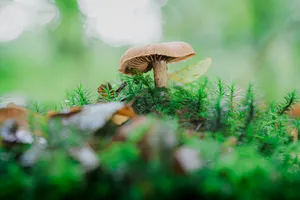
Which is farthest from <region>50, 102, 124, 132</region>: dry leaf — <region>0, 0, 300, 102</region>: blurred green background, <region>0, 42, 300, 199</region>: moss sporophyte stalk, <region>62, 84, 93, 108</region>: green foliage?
<region>0, 0, 300, 102</region>: blurred green background

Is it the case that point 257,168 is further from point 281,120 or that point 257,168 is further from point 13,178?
point 281,120

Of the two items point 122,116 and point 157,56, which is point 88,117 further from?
point 157,56

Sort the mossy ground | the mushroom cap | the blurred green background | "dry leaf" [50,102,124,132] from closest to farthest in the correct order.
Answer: the mossy ground → "dry leaf" [50,102,124,132] → the mushroom cap → the blurred green background

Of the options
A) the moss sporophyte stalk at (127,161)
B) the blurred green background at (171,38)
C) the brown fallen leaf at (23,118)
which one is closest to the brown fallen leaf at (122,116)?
the moss sporophyte stalk at (127,161)

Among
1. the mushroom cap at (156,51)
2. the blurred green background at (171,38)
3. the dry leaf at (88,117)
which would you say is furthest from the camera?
the blurred green background at (171,38)

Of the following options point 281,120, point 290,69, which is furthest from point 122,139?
point 290,69

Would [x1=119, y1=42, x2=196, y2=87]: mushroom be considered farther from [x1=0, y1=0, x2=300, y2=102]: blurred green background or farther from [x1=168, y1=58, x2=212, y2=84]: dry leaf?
[x1=0, y1=0, x2=300, y2=102]: blurred green background

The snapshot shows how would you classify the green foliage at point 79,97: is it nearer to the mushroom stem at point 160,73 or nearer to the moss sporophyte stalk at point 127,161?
the mushroom stem at point 160,73
